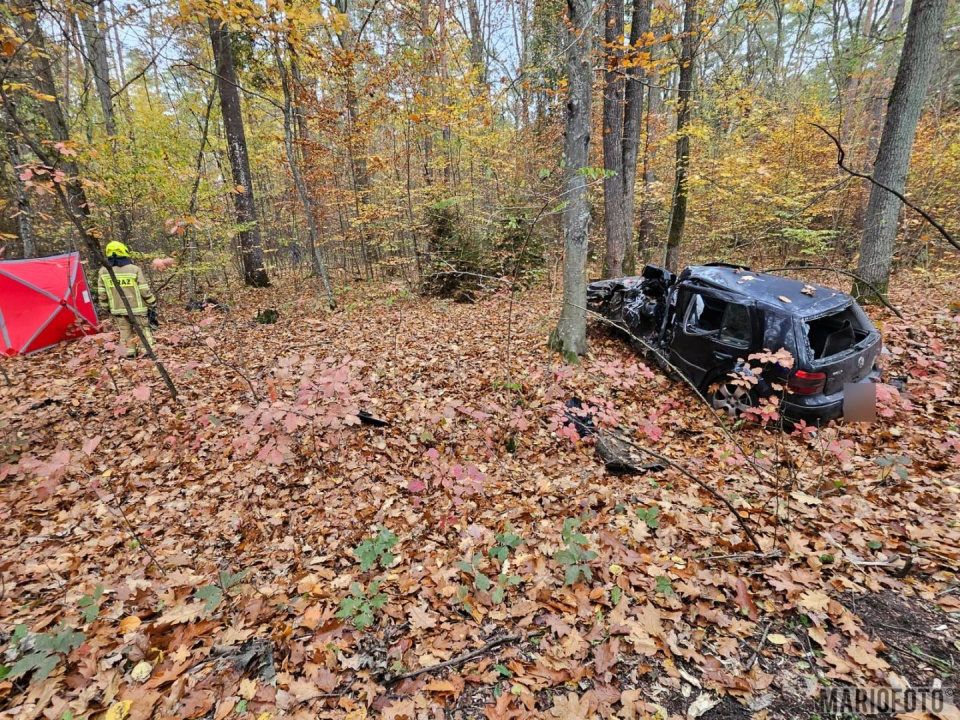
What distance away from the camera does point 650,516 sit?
11.0 feet

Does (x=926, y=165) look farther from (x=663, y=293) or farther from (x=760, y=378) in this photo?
(x=760, y=378)

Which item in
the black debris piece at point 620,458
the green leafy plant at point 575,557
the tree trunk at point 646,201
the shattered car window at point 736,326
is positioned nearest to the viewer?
the green leafy plant at point 575,557

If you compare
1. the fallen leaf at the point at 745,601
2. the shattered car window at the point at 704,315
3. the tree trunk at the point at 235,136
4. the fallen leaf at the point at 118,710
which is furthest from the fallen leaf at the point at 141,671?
the tree trunk at the point at 235,136

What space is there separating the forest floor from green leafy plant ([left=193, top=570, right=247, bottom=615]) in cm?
2

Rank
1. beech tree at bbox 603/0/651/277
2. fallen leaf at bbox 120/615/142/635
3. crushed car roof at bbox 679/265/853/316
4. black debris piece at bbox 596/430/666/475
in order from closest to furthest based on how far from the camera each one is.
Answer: fallen leaf at bbox 120/615/142/635 < black debris piece at bbox 596/430/666/475 < crushed car roof at bbox 679/265/853/316 < beech tree at bbox 603/0/651/277

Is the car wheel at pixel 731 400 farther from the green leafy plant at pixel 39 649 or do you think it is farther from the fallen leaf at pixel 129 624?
the green leafy plant at pixel 39 649

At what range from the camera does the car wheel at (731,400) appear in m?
4.96

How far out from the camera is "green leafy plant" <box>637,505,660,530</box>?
132 inches

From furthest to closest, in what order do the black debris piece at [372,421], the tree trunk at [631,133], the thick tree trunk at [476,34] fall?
the thick tree trunk at [476,34], the tree trunk at [631,133], the black debris piece at [372,421]

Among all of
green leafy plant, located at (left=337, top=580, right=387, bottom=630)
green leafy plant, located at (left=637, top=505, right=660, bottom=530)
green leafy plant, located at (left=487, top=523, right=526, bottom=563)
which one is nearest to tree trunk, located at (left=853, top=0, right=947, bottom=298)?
green leafy plant, located at (left=637, top=505, right=660, bottom=530)

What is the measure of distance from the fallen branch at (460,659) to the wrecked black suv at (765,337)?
2601 mm

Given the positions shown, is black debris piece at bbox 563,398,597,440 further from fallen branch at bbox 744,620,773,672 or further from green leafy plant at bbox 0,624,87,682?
green leafy plant at bbox 0,624,87,682

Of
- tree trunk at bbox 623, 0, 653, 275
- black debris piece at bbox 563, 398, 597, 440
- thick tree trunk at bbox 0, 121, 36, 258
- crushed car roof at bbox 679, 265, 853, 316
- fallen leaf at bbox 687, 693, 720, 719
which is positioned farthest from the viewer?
tree trunk at bbox 623, 0, 653, 275

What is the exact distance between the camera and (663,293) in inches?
275
